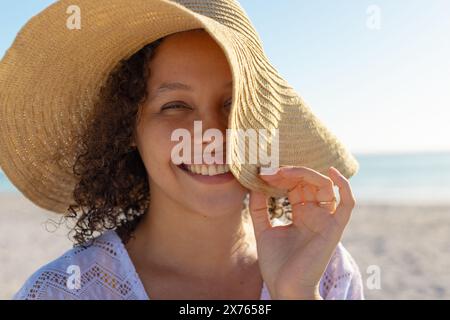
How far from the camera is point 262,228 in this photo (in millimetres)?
2135

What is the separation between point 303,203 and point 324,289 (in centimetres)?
49

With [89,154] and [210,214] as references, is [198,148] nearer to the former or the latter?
[210,214]

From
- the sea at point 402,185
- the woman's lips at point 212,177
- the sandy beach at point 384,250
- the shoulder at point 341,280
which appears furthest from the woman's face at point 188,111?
the sea at point 402,185

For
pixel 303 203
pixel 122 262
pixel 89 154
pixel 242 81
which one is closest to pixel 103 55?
pixel 89 154

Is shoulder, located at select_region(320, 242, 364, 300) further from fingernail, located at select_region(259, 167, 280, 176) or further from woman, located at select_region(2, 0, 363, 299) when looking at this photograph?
fingernail, located at select_region(259, 167, 280, 176)

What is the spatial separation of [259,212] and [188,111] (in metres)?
0.49

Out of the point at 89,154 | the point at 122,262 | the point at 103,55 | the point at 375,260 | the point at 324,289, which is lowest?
the point at 375,260

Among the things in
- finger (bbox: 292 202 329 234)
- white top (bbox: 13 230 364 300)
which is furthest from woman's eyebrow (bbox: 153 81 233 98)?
white top (bbox: 13 230 364 300)

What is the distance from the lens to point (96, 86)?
2.41 metres

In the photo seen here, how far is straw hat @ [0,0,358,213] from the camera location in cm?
199

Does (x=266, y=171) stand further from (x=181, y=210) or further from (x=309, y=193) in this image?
(x=181, y=210)

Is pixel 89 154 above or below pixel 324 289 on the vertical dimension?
above

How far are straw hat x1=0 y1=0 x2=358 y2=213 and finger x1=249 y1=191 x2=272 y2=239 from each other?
0.04 metres

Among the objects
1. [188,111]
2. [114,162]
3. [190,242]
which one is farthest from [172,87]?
[190,242]
